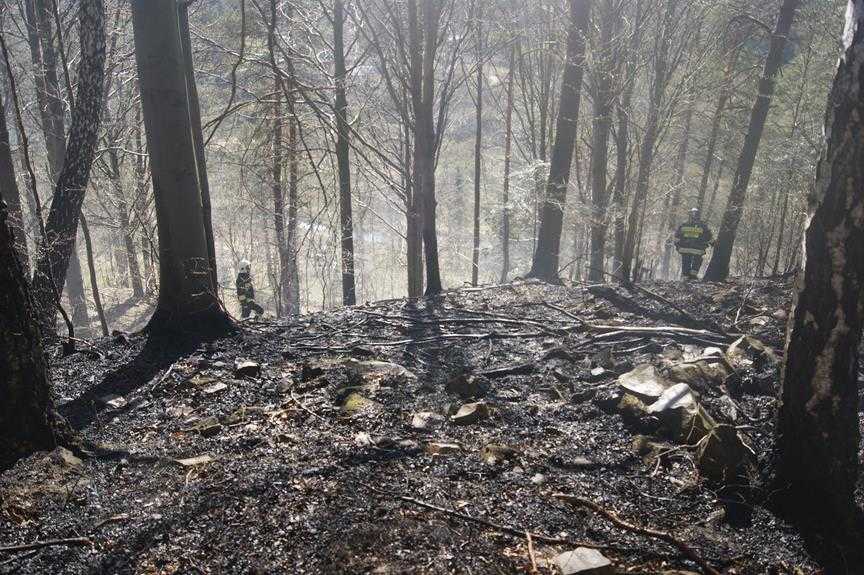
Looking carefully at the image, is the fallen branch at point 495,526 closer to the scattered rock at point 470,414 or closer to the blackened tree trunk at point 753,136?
the scattered rock at point 470,414

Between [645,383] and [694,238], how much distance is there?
7.58 m

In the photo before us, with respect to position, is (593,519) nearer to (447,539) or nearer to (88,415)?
(447,539)

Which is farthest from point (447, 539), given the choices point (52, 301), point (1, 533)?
point (52, 301)

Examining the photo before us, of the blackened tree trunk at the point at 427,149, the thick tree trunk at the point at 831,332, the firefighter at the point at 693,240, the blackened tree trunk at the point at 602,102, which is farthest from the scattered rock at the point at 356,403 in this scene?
the firefighter at the point at 693,240

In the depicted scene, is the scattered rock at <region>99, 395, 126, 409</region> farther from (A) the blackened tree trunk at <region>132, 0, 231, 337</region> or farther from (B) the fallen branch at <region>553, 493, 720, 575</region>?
(B) the fallen branch at <region>553, 493, 720, 575</region>

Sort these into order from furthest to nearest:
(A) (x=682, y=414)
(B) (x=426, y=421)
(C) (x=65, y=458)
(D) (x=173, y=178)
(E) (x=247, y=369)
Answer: (D) (x=173, y=178)
(E) (x=247, y=369)
(B) (x=426, y=421)
(A) (x=682, y=414)
(C) (x=65, y=458)

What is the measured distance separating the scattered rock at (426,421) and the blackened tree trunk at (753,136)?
9.06 metres

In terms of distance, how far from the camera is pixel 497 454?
3453 mm

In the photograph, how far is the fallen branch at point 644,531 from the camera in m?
2.43

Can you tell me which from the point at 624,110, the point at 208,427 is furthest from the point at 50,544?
the point at 624,110

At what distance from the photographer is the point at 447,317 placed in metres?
6.95

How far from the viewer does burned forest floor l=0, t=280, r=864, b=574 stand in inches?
97.9

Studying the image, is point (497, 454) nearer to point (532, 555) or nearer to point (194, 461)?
point (532, 555)

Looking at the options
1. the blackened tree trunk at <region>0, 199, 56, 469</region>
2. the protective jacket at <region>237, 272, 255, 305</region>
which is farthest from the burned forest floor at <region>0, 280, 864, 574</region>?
the protective jacket at <region>237, 272, 255, 305</region>
